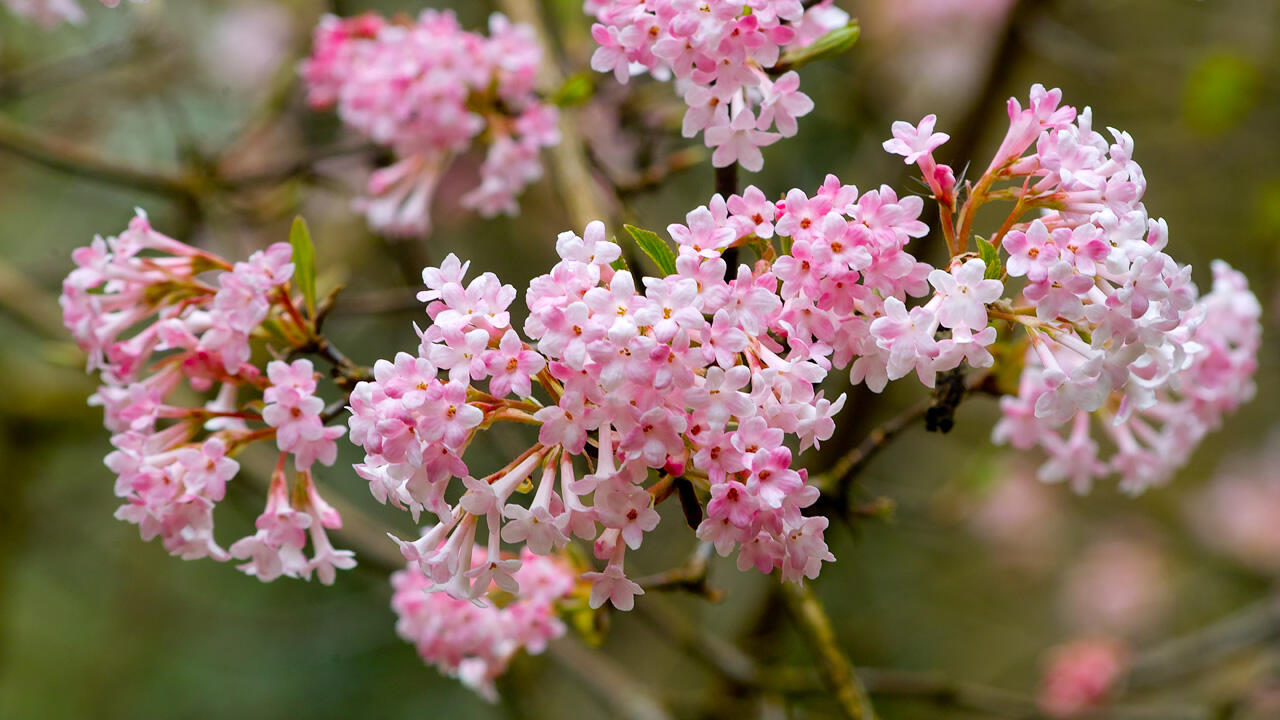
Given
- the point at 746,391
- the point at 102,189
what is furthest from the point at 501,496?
the point at 102,189

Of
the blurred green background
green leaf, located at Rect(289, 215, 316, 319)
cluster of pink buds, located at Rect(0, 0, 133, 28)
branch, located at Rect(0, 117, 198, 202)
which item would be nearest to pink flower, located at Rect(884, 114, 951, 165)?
green leaf, located at Rect(289, 215, 316, 319)

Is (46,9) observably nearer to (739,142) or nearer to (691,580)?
(739,142)

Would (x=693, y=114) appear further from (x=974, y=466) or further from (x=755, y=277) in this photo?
(x=974, y=466)

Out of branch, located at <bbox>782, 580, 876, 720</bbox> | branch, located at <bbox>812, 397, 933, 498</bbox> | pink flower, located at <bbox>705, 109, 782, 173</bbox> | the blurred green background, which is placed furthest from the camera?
the blurred green background

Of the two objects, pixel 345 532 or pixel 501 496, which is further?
pixel 345 532

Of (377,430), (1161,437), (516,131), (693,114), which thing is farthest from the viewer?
(516,131)

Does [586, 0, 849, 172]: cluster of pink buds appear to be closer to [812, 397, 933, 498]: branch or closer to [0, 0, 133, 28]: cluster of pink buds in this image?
[812, 397, 933, 498]: branch
